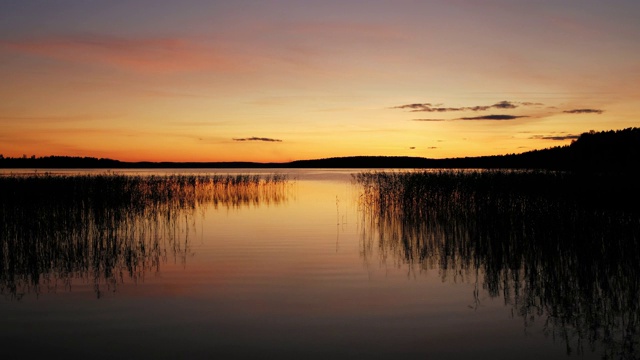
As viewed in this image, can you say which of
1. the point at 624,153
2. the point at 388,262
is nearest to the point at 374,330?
the point at 388,262

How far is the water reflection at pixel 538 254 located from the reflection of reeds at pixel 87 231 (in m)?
4.89

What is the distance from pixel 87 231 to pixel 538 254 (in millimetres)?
10519

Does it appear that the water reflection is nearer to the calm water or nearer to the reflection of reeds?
the calm water

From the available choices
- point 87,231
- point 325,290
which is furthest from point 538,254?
point 87,231

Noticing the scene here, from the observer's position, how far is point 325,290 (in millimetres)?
8016

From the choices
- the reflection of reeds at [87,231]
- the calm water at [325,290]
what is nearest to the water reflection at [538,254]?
the calm water at [325,290]

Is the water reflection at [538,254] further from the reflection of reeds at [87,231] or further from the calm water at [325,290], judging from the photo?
the reflection of reeds at [87,231]

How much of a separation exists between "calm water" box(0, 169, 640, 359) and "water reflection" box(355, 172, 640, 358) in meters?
0.04

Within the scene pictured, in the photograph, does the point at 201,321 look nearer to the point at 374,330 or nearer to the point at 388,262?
the point at 374,330

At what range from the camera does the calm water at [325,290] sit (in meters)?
5.65

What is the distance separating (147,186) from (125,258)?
57.9 feet

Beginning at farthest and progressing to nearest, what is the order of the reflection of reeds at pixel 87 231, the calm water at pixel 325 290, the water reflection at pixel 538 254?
the reflection of reeds at pixel 87 231 < the water reflection at pixel 538 254 < the calm water at pixel 325 290

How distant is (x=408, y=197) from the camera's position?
20234 mm

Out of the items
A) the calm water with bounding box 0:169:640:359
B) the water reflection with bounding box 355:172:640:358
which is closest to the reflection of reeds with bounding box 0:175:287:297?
the calm water with bounding box 0:169:640:359
